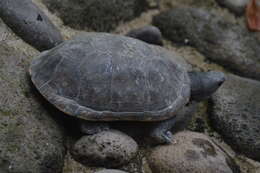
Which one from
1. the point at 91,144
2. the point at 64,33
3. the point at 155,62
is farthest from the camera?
the point at 64,33

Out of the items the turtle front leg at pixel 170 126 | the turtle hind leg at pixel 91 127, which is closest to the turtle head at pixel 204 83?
the turtle front leg at pixel 170 126

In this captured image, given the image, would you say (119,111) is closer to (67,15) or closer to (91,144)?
(91,144)

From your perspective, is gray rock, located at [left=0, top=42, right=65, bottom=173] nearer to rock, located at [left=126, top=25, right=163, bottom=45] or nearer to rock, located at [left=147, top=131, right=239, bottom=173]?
rock, located at [left=147, top=131, right=239, bottom=173]

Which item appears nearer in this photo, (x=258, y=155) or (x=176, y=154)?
(x=176, y=154)

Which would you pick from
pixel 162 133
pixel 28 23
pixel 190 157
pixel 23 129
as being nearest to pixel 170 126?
pixel 162 133

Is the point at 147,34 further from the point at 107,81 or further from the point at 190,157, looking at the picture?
the point at 190,157

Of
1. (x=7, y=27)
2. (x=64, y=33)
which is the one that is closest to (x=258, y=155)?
(x=64, y=33)
